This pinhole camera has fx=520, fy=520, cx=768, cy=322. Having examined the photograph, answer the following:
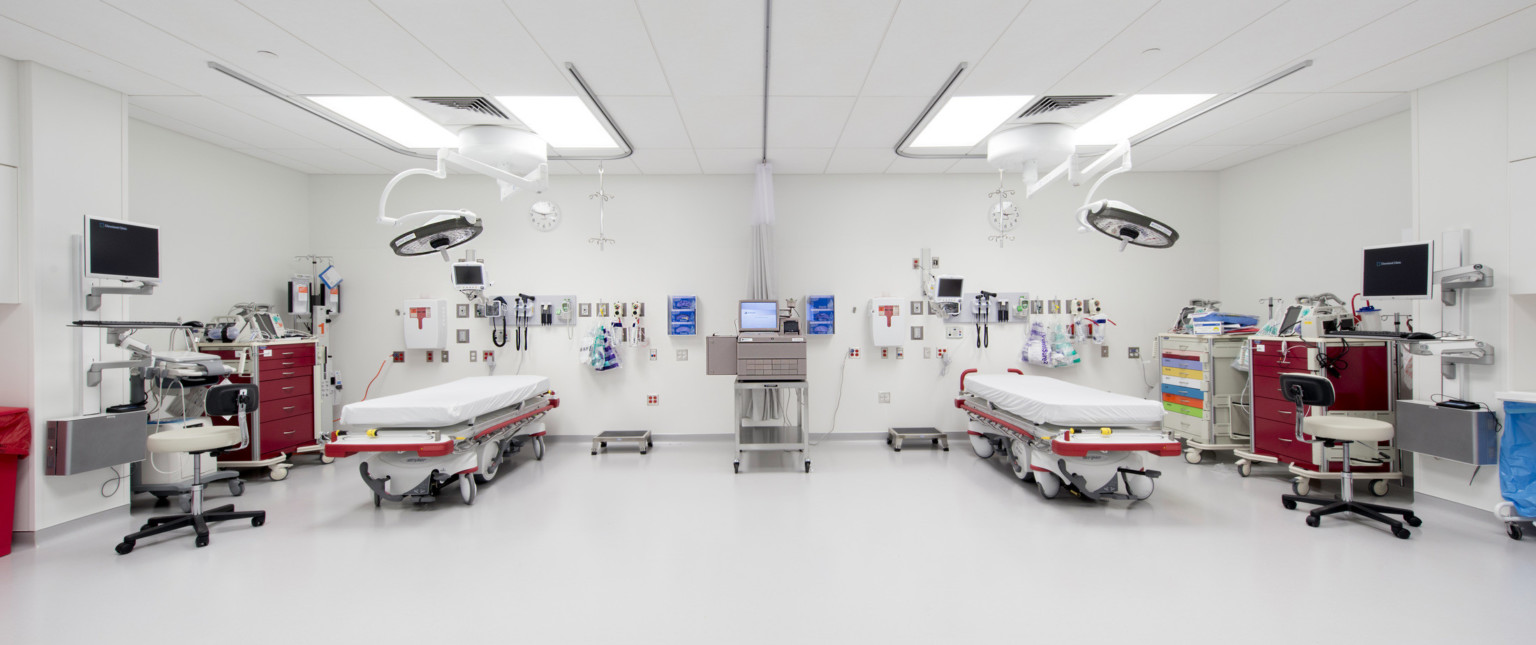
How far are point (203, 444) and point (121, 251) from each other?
4.68 ft

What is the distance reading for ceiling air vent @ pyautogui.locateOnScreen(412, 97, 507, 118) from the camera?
3640 mm

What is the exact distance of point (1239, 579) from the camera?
256 cm

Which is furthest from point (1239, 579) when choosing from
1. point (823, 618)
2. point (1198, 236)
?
point (1198, 236)

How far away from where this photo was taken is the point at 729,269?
5.52 metres

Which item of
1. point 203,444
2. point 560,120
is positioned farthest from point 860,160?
point 203,444

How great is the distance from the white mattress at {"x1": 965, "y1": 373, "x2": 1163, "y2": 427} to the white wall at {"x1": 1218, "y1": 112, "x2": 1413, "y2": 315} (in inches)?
101

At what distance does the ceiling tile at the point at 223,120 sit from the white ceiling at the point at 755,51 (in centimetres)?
3

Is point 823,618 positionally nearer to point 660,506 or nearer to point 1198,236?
point 660,506

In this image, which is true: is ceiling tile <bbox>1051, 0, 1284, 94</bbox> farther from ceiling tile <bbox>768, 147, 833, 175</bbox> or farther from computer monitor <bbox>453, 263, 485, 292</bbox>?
computer monitor <bbox>453, 263, 485, 292</bbox>

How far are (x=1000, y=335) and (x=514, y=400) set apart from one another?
15.7ft

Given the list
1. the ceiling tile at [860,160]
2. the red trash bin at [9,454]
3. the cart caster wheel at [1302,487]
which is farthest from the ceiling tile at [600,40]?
the cart caster wheel at [1302,487]

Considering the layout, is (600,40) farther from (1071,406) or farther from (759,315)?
(1071,406)

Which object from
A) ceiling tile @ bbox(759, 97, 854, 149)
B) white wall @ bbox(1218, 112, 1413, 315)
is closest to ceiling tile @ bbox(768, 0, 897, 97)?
ceiling tile @ bbox(759, 97, 854, 149)

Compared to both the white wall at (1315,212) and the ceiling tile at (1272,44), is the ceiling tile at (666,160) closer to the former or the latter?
the ceiling tile at (1272,44)
